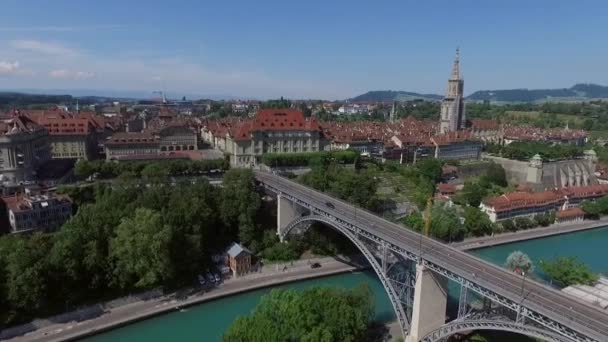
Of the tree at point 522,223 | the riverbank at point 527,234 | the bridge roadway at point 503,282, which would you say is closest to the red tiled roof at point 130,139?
the bridge roadway at point 503,282

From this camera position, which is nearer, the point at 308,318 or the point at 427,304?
the point at 308,318

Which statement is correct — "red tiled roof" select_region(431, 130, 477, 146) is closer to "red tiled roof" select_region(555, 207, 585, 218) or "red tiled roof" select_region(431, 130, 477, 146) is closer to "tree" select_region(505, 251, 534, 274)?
"red tiled roof" select_region(555, 207, 585, 218)

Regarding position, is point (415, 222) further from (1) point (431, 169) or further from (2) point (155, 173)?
(2) point (155, 173)

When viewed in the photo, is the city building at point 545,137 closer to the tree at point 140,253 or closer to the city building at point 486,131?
the city building at point 486,131

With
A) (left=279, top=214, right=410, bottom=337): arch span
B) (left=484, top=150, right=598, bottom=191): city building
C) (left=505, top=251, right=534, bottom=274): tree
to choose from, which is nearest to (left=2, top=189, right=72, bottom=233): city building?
(left=279, top=214, right=410, bottom=337): arch span

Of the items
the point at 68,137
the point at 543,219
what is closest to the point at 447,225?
the point at 543,219
